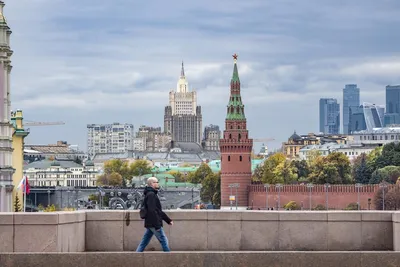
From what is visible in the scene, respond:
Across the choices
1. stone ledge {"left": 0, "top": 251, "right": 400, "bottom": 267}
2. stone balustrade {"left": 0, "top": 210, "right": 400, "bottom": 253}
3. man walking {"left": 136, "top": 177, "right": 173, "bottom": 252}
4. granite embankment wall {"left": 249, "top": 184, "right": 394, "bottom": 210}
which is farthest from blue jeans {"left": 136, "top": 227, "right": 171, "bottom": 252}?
granite embankment wall {"left": 249, "top": 184, "right": 394, "bottom": 210}

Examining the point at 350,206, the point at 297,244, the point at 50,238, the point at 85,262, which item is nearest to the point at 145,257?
the point at 85,262

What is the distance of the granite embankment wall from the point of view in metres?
189

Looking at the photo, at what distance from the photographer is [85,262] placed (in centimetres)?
3469

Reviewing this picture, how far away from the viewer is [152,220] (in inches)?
1468

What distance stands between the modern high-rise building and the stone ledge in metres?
57.8

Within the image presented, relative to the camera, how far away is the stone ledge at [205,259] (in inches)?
1363

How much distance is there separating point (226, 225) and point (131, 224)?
2.17 m

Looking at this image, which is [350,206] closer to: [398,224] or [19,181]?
[19,181]

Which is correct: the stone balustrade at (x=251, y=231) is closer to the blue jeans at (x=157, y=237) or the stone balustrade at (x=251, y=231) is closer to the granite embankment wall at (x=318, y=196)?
the blue jeans at (x=157, y=237)

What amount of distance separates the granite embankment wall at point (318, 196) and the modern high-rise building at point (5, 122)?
92810mm

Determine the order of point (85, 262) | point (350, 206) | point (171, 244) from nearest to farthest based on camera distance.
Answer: point (85, 262)
point (171, 244)
point (350, 206)

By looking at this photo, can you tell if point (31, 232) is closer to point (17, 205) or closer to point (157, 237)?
point (157, 237)

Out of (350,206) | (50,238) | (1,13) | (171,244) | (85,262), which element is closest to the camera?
(85,262)

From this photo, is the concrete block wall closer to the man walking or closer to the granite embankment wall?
the man walking
